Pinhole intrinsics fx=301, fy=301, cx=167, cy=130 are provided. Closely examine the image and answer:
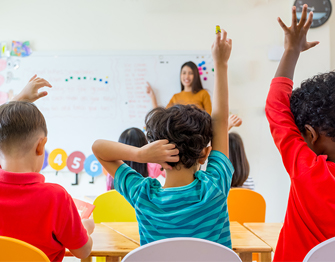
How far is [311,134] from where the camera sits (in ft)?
3.08

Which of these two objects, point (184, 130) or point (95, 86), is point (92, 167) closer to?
point (95, 86)

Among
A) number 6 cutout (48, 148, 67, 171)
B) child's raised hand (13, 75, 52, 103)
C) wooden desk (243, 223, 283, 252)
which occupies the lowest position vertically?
wooden desk (243, 223, 283, 252)

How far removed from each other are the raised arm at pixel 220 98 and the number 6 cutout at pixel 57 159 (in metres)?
2.43

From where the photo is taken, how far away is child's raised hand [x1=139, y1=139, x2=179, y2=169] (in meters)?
0.90

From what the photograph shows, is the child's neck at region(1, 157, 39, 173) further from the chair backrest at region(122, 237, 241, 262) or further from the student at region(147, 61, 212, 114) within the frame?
the student at region(147, 61, 212, 114)

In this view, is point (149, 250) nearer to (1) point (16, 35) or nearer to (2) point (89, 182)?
(2) point (89, 182)

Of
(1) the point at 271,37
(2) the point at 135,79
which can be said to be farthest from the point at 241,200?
(1) the point at 271,37

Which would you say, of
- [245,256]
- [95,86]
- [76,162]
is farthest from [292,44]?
[76,162]

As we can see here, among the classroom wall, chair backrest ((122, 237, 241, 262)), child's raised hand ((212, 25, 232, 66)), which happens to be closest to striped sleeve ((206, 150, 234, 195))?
chair backrest ((122, 237, 241, 262))

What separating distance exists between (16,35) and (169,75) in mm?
1666

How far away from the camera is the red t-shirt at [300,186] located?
0.82m

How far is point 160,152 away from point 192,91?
229 centimetres

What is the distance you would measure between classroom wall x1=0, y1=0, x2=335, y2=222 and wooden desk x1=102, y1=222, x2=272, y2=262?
1805mm

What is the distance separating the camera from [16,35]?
317 centimetres
